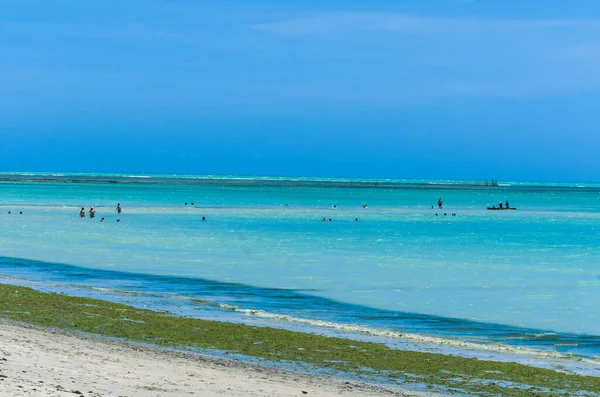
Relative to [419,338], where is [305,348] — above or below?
below

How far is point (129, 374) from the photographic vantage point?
523 inches

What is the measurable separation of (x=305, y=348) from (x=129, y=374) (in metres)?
5.22

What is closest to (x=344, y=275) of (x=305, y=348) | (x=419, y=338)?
(x=419, y=338)

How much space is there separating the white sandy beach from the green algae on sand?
1.48 m

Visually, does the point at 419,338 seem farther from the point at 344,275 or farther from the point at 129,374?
the point at 344,275

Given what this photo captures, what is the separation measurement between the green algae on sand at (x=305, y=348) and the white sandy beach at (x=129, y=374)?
58.2 inches

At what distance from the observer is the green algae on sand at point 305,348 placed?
49.2 feet

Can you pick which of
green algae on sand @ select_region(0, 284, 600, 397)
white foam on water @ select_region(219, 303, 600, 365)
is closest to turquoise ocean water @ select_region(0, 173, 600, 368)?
white foam on water @ select_region(219, 303, 600, 365)

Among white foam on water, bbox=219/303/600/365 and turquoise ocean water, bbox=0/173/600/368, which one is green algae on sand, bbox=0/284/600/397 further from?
turquoise ocean water, bbox=0/173/600/368

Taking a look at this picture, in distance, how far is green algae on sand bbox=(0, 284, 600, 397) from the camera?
15.0 m

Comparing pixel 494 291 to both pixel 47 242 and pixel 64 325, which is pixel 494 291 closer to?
pixel 64 325

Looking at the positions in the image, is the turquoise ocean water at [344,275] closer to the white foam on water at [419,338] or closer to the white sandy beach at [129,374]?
the white foam on water at [419,338]

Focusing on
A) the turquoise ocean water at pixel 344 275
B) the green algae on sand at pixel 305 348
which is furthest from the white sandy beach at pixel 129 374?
the turquoise ocean water at pixel 344 275

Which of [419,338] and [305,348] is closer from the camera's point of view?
[305,348]
